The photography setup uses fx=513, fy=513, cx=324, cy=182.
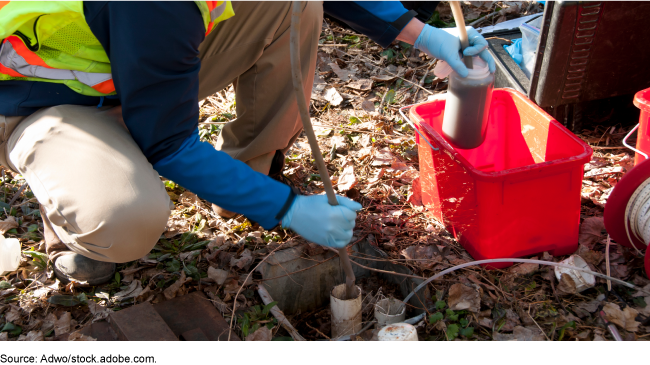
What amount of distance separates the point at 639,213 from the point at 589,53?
0.88m

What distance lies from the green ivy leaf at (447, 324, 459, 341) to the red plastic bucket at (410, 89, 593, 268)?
380 millimetres

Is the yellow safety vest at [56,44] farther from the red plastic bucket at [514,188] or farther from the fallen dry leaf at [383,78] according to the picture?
the fallen dry leaf at [383,78]

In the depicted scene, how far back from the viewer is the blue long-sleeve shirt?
133cm

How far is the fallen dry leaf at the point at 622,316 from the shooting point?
5.54 ft

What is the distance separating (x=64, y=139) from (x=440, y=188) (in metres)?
1.41

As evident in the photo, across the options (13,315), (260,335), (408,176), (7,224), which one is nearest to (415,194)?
(408,176)

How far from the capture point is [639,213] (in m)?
1.83

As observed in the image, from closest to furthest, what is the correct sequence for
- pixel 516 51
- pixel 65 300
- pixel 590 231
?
pixel 65 300 → pixel 590 231 → pixel 516 51

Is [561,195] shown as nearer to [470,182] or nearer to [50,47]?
[470,182]

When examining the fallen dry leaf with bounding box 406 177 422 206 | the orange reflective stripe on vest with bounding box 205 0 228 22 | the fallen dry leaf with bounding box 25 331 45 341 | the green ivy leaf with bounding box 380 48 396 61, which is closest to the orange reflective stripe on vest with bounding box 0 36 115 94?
the orange reflective stripe on vest with bounding box 205 0 228 22

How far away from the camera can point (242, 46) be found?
2.04 meters

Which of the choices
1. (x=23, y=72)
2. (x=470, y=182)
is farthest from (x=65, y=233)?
(x=470, y=182)

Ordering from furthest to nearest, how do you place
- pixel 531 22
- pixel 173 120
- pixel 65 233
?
pixel 531 22, pixel 65 233, pixel 173 120

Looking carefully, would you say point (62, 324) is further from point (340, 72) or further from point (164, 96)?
point (340, 72)
